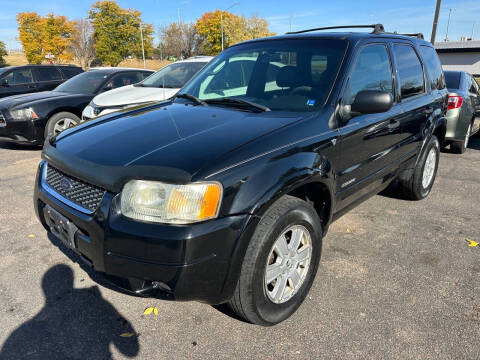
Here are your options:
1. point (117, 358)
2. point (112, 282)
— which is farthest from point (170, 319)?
point (112, 282)

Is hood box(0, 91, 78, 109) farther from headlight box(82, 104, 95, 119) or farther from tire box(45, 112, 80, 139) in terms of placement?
headlight box(82, 104, 95, 119)

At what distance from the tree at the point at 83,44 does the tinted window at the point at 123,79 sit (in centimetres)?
5244

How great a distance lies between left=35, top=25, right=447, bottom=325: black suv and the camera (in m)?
1.86

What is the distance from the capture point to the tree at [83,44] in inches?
2186

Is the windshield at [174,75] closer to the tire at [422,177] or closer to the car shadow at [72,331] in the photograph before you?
the tire at [422,177]

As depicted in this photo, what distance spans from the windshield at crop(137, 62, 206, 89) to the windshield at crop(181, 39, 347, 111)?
3788mm

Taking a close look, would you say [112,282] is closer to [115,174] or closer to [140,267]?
[140,267]

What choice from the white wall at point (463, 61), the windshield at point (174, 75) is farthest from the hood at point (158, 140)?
the white wall at point (463, 61)

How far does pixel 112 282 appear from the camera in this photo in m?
1.99

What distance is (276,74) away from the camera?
3.06 m

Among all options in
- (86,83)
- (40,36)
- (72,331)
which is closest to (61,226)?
(72,331)

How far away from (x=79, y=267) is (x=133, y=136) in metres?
1.36

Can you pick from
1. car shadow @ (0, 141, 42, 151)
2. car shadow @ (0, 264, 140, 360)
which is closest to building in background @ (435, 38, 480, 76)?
car shadow @ (0, 141, 42, 151)

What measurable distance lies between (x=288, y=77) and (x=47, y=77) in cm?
1001
